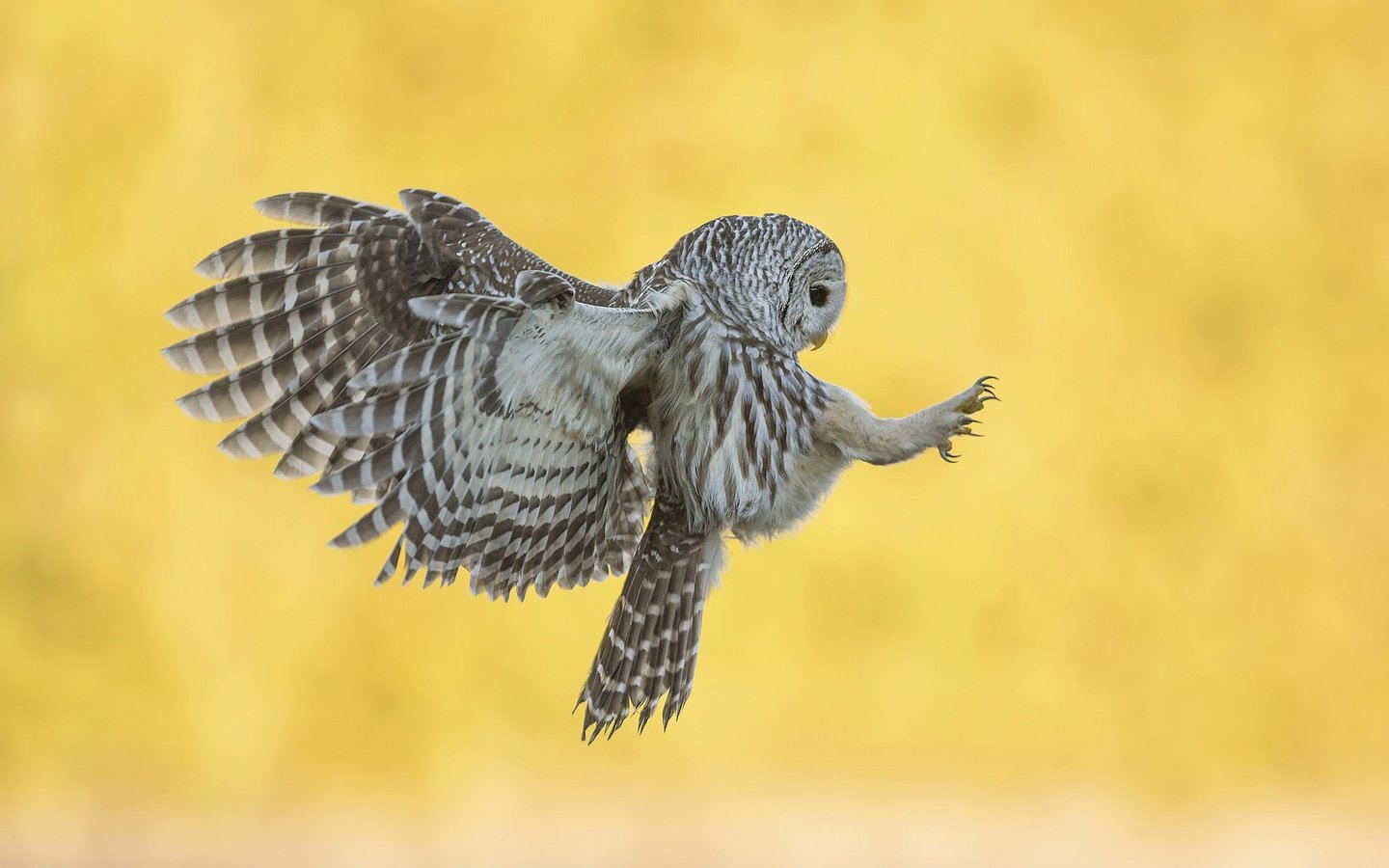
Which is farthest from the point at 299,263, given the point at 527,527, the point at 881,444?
the point at 881,444

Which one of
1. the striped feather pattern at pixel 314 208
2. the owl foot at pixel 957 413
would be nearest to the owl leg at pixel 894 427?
the owl foot at pixel 957 413

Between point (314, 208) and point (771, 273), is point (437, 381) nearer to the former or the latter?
point (771, 273)

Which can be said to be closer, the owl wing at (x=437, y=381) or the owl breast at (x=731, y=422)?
the owl wing at (x=437, y=381)

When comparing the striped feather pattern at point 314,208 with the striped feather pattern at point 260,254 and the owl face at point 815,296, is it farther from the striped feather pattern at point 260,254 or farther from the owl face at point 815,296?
the owl face at point 815,296

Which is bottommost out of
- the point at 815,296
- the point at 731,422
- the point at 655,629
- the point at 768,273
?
the point at 655,629

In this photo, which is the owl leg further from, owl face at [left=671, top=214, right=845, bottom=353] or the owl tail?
→ the owl tail

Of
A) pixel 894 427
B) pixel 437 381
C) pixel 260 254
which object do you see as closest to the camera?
pixel 437 381

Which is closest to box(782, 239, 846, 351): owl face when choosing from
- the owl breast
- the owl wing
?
the owl breast

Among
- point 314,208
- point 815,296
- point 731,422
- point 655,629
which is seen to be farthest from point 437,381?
point 314,208
